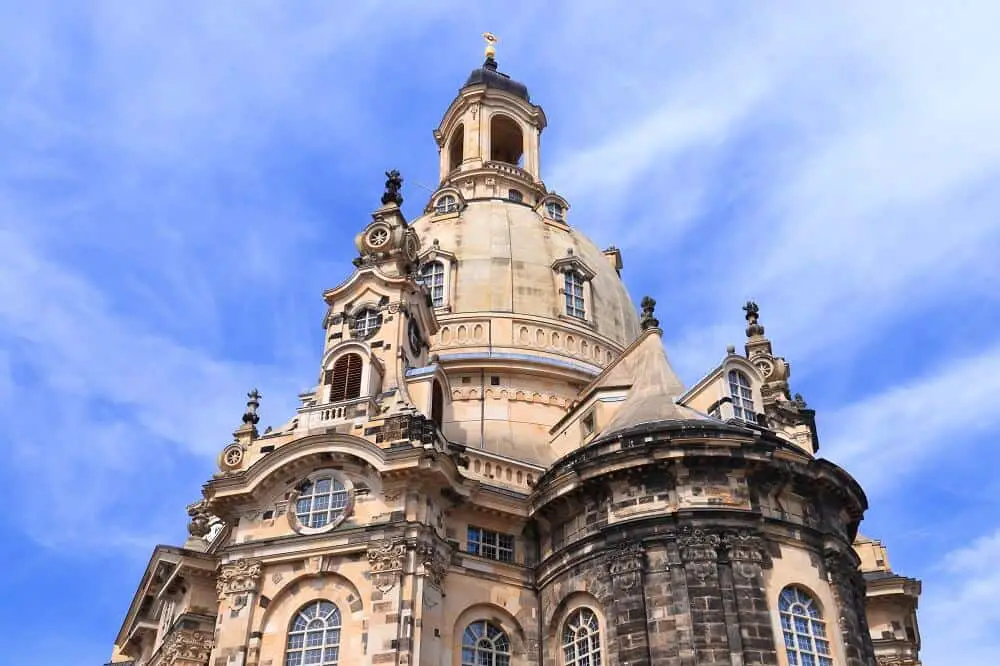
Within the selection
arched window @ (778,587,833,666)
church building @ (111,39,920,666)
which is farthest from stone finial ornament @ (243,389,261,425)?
arched window @ (778,587,833,666)

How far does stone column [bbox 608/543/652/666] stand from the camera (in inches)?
1142

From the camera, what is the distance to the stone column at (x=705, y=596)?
92.6ft

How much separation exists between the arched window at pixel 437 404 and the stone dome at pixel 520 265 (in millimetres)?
9739

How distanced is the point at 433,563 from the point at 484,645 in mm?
3494

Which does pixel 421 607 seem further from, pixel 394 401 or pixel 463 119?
pixel 463 119

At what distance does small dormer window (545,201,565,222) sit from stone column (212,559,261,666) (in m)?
30.4

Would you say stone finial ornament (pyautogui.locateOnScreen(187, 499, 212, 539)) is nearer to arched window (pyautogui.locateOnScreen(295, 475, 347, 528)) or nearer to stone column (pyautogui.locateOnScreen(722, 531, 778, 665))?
arched window (pyautogui.locateOnScreen(295, 475, 347, 528))

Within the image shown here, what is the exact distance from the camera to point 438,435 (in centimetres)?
3366

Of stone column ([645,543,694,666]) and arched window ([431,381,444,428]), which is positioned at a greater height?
arched window ([431,381,444,428])

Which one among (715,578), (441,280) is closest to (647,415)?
(715,578)

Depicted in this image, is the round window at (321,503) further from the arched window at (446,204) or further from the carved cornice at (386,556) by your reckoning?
the arched window at (446,204)

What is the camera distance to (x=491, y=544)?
34.3 m

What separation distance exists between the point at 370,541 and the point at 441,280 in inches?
776

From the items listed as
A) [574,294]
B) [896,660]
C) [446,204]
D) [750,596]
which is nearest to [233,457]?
[750,596]
